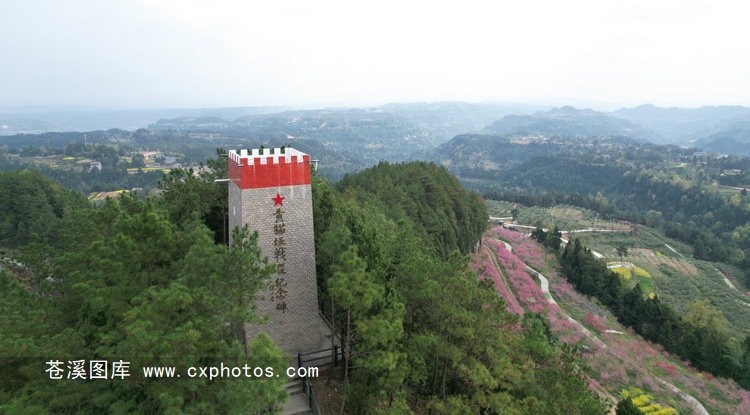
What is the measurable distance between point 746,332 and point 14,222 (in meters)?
53.6

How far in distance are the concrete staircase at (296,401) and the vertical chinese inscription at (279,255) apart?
5.06 feet

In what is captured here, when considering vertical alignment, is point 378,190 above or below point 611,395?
above

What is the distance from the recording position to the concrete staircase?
26.0ft

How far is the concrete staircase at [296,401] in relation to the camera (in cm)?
792

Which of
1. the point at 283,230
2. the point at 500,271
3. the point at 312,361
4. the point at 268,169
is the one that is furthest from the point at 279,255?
the point at 500,271

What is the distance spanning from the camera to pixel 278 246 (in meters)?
9.02

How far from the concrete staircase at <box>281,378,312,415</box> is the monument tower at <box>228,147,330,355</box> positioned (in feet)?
2.83

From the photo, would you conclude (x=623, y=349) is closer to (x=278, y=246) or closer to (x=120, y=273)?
(x=278, y=246)

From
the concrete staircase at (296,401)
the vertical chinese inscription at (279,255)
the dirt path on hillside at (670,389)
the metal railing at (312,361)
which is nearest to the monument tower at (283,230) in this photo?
the vertical chinese inscription at (279,255)

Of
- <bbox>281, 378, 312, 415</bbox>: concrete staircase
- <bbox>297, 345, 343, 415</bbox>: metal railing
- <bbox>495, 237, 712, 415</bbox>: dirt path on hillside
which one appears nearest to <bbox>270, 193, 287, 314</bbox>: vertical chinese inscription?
<bbox>297, 345, 343, 415</bbox>: metal railing

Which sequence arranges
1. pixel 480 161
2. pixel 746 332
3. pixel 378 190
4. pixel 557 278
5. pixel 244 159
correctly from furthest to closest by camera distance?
pixel 480 161
pixel 557 278
pixel 746 332
pixel 378 190
pixel 244 159

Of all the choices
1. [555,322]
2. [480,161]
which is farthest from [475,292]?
[480,161]

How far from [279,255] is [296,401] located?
3008 millimetres

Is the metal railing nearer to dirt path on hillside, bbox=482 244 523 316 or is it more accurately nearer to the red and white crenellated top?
the red and white crenellated top
